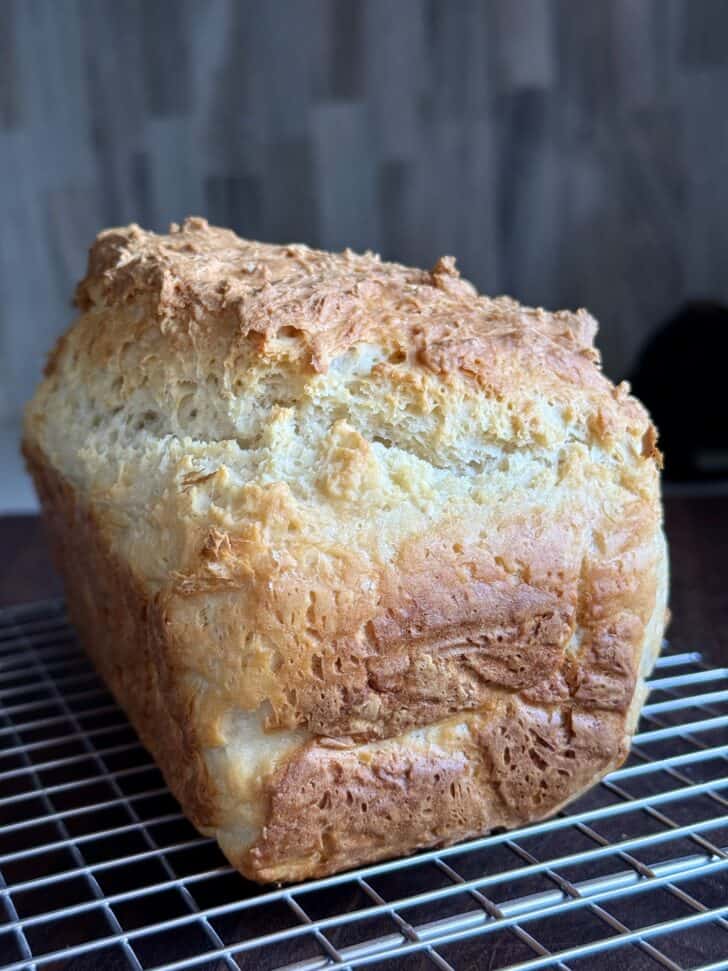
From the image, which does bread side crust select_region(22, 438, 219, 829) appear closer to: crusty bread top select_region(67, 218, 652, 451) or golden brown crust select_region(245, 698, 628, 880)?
golden brown crust select_region(245, 698, 628, 880)

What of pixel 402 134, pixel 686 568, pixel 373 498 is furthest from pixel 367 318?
pixel 402 134

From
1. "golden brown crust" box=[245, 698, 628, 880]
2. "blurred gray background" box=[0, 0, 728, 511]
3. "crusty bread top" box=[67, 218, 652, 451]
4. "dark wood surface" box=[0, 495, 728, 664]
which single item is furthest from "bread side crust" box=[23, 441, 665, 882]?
"blurred gray background" box=[0, 0, 728, 511]

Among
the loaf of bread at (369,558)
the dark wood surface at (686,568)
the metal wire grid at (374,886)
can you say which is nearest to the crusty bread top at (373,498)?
the loaf of bread at (369,558)

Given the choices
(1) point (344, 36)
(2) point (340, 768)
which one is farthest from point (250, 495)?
(1) point (344, 36)

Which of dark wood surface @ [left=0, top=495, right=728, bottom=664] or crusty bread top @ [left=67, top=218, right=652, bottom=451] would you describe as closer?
crusty bread top @ [left=67, top=218, right=652, bottom=451]

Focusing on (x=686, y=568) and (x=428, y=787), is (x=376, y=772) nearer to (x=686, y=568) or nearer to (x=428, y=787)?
(x=428, y=787)

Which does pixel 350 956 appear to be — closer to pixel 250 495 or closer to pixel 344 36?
pixel 250 495
